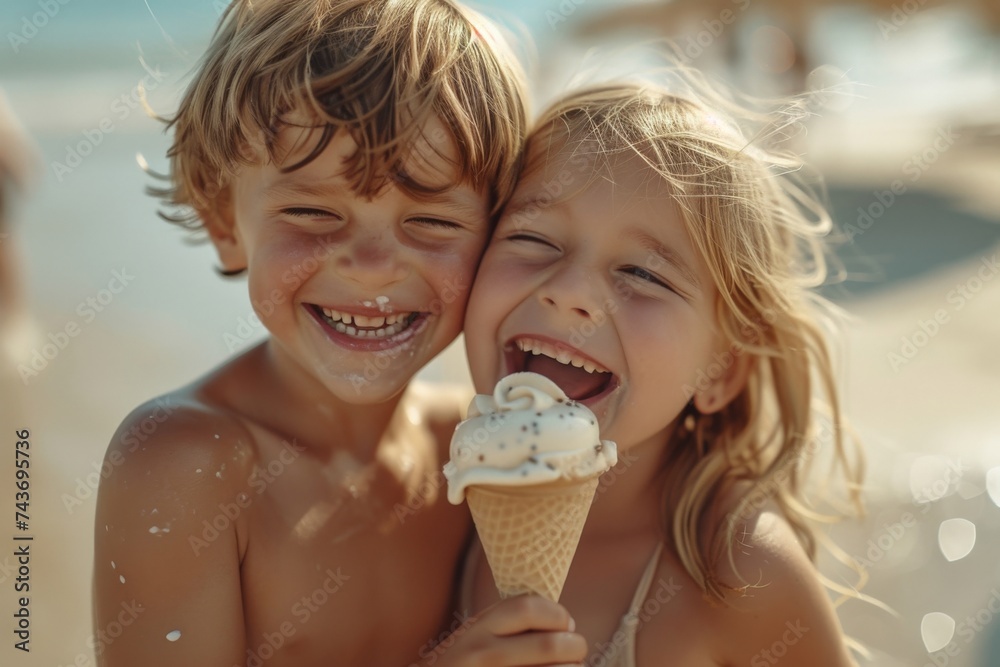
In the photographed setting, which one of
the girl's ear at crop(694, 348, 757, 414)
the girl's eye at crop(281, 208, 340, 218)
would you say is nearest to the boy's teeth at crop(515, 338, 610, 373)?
the girl's ear at crop(694, 348, 757, 414)

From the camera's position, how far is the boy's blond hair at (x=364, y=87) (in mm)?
2289

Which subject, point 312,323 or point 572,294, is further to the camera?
point 312,323

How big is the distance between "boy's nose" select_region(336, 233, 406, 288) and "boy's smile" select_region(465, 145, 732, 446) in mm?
247

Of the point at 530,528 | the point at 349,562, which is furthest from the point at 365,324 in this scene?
the point at 530,528

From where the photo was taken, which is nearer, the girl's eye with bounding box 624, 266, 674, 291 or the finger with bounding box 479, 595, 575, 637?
the finger with bounding box 479, 595, 575, 637

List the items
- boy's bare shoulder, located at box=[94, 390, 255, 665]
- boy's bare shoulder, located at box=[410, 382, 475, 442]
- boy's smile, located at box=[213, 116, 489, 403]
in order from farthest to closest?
boy's bare shoulder, located at box=[410, 382, 475, 442]
boy's smile, located at box=[213, 116, 489, 403]
boy's bare shoulder, located at box=[94, 390, 255, 665]

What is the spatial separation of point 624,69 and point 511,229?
1096 mm

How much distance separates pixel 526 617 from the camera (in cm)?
191

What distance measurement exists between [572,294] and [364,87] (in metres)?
0.72

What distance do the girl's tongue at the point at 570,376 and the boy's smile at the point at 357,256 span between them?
0.84ft

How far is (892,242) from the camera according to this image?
8.40 m

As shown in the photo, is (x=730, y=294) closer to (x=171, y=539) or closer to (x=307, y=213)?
(x=307, y=213)

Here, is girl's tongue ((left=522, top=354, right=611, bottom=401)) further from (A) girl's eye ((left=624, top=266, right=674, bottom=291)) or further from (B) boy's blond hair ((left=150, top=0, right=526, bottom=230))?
(B) boy's blond hair ((left=150, top=0, right=526, bottom=230))

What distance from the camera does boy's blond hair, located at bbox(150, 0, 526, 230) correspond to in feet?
7.51
